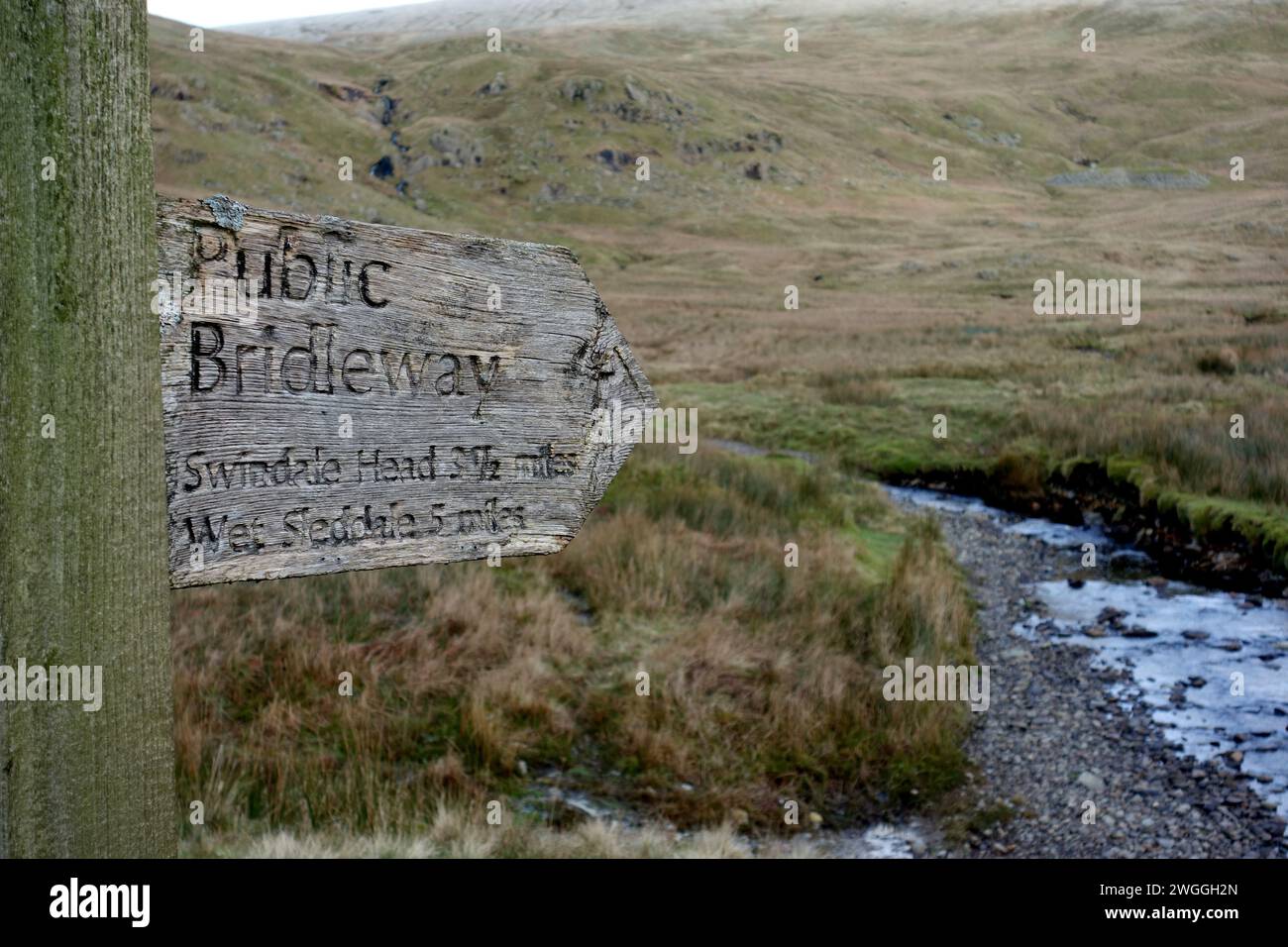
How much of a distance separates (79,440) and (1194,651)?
8443mm

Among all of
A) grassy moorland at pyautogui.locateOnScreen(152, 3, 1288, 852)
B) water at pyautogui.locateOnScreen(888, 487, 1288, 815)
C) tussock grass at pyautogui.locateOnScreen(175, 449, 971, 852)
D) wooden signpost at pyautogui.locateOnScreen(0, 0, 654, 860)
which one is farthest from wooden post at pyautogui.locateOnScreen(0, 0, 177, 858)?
water at pyautogui.locateOnScreen(888, 487, 1288, 815)

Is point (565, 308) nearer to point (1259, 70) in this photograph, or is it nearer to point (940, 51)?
point (1259, 70)

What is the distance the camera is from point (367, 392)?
1585mm

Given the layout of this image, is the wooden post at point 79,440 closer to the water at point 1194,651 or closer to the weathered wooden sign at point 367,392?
the weathered wooden sign at point 367,392

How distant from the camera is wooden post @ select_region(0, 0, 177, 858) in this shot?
1170 millimetres

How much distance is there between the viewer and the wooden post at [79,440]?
1170mm

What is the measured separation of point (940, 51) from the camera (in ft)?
597

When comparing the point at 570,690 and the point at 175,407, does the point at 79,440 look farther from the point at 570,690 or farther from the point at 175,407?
the point at 570,690

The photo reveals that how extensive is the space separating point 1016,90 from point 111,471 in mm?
172218

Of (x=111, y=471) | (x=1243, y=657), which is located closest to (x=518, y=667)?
(x=111, y=471)

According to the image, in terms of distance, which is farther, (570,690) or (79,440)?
(570,690)

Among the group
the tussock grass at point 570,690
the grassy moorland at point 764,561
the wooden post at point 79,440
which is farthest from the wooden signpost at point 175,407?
the grassy moorland at point 764,561

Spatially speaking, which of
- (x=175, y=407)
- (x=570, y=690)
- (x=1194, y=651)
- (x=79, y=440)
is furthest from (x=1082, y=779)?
(x=79, y=440)

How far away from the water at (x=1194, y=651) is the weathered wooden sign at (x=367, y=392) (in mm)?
5385
